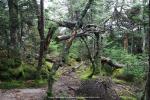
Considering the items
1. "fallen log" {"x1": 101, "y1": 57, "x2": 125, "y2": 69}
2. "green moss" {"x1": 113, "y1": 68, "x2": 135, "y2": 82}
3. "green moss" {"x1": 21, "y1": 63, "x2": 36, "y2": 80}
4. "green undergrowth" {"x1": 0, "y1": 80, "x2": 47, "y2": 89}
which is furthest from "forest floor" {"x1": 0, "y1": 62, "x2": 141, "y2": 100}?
"fallen log" {"x1": 101, "y1": 57, "x2": 125, "y2": 69}

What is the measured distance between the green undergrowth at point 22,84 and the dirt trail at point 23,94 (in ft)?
2.42

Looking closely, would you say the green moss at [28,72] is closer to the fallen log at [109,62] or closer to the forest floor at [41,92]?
the forest floor at [41,92]

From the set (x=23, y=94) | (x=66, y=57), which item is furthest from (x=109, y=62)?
(x=66, y=57)

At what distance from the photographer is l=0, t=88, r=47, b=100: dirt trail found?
1325cm

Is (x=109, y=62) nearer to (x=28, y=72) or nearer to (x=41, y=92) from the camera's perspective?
(x=28, y=72)

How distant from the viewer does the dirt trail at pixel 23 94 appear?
1325 centimetres

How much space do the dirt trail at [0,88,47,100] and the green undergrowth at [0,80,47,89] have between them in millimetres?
739

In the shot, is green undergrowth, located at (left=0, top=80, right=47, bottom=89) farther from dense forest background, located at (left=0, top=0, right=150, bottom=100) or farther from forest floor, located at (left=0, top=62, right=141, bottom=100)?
forest floor, located at (left=0, top=62, right=141, bottom=100)

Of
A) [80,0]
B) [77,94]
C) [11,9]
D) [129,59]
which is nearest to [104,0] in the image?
[80,0]

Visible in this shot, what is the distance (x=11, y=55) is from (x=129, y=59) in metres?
7.55

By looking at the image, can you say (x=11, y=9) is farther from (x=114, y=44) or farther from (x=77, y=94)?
(x=114, y=44)

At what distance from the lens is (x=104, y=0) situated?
26453mm

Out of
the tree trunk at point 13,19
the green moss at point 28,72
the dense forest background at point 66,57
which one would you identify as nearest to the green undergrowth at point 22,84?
the dense forest background at point 66,57

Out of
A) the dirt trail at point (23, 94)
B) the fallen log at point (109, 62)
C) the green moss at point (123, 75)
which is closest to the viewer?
the dirt trail at point (23, 94)
